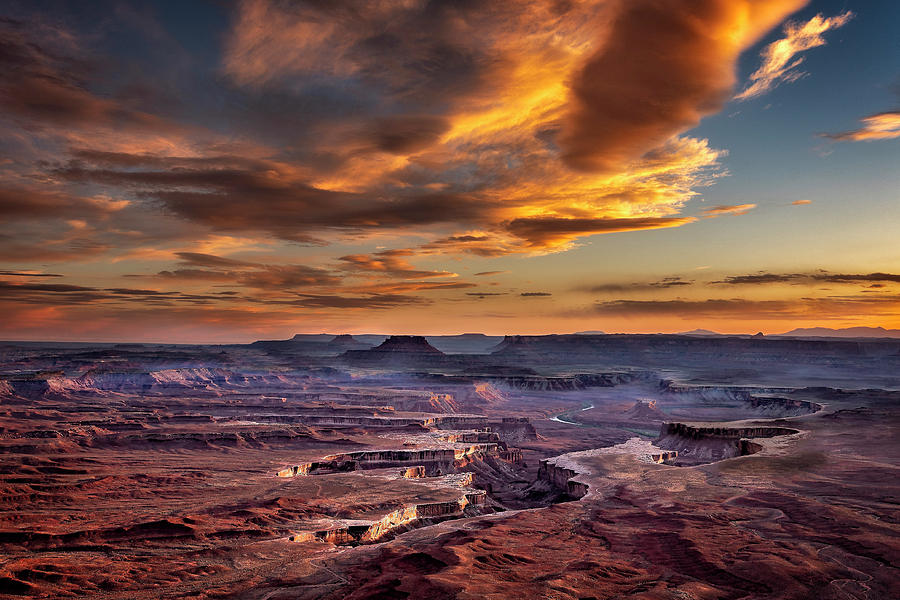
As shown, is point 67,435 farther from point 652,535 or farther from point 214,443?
point 652,535

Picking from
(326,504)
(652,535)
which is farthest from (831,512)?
(326,504)

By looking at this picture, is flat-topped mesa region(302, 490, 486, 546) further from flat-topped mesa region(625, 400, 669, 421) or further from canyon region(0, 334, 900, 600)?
flat-topped mesa region(625, 400, 669, 421)

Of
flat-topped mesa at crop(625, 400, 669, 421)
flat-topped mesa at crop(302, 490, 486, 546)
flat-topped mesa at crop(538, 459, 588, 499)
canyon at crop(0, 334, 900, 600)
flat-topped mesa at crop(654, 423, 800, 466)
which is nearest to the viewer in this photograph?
canyon at crop(0, 334, 900, 600)

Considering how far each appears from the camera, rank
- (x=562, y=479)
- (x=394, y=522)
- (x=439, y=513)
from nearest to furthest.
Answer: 1. (x=394, y=522)
2. (x=439, y=513)
3. (x=562, y=479)

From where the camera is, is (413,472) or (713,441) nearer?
(413,472)

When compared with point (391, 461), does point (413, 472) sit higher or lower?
lower

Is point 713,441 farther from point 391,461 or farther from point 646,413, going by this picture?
point 646,413

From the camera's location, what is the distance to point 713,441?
346ft

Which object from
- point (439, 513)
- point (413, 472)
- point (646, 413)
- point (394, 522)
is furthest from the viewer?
point (646, 413)

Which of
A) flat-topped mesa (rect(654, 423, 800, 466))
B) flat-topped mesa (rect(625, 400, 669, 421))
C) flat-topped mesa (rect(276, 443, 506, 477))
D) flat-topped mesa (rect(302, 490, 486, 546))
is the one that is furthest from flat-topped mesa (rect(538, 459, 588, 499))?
flat-topped mesa (rect(625, 400, 669, 421))

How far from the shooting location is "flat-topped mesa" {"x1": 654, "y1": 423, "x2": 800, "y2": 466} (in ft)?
324

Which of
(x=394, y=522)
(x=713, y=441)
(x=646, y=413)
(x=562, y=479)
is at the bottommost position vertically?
(x=646, y=413)

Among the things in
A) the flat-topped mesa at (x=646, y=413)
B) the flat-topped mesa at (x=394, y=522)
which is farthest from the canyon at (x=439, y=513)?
the flat-topped mesa at (x=646, y=413)

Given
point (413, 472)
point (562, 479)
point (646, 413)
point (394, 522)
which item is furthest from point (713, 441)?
point (646, 413)
